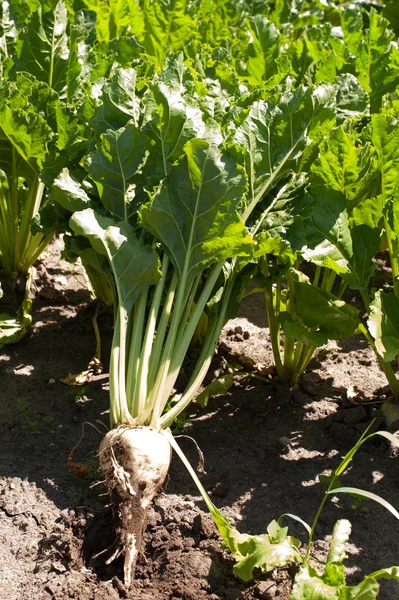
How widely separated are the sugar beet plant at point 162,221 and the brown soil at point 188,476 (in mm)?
186

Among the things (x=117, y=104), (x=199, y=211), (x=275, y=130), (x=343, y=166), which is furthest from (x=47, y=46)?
(x=343, y=166)

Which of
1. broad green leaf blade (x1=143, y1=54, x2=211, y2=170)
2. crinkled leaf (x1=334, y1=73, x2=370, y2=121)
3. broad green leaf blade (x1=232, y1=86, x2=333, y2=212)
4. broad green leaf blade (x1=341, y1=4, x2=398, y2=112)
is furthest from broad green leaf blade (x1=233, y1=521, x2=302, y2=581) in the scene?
broad green leaf blade (x1=341, y1=4, x2=398, y2=112)

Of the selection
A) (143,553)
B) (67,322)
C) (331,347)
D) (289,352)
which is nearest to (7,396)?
(67,322)

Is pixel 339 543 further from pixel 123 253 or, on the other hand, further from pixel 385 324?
pixel 123 253

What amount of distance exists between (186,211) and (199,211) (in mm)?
60

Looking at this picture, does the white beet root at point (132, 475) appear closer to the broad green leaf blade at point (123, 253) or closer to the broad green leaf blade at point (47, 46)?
the broad green leaf blade at point (123, 253)

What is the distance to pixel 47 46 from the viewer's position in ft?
12.6

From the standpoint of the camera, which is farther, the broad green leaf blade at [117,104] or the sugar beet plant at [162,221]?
the broad green leaf blade at [117,104]

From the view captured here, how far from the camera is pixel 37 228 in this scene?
3367mm

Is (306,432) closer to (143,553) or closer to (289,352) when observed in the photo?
(289,352)

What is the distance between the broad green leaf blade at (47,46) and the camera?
12.5ft

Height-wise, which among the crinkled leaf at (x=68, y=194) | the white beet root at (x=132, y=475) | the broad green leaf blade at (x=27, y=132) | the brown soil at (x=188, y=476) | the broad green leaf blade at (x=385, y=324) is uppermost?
the broad green leaf blade at (x=27, y=132)

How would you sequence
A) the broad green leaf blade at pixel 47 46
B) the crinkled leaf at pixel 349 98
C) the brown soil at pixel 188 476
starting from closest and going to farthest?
the brown soil at pixel 188 476, the crinkled leaf at pixel 349 98, the broad green leaf blade at pixel 47 46

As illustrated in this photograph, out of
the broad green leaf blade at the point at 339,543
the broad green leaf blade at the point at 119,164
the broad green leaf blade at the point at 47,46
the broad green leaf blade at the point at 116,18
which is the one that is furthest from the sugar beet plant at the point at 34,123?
the broad green leaf blade at the point at 339,543
